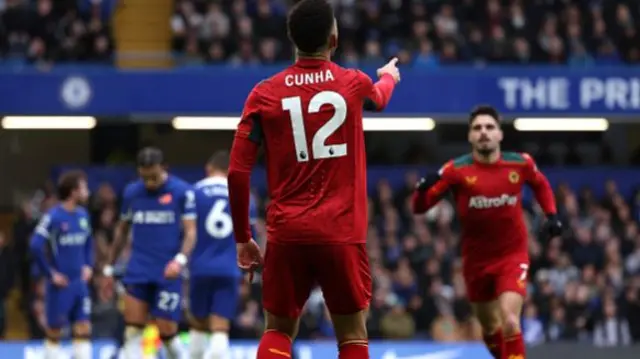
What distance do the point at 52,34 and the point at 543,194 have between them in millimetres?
13890

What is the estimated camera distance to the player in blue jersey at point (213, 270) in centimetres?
1414

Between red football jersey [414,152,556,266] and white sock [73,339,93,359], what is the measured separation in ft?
16.0

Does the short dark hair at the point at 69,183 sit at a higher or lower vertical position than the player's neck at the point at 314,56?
higher

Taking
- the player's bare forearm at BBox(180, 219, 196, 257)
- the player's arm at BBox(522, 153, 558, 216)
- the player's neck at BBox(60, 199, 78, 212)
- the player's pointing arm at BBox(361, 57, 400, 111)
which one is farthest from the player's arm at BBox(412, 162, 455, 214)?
the player's neck at BBox(60, 199, 78, 212)

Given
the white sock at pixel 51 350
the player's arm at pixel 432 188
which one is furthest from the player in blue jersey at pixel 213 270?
the player's arm at pixel 432 188

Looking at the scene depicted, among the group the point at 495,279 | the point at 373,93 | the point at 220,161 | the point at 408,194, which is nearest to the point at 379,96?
the point at 373,93

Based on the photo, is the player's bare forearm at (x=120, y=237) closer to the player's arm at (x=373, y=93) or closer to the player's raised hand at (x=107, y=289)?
the player's raised hand at (x=107, y=289)

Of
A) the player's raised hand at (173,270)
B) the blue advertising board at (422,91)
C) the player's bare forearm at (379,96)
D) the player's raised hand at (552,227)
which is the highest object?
the blue advertising board at (422,91)

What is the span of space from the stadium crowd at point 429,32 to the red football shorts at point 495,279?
12.1 metres

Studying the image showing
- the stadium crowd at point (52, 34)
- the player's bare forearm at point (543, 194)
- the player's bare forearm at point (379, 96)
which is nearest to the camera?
the player's bare forearm at point (379, 96)

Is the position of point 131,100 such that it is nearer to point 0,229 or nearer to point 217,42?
point 217,42

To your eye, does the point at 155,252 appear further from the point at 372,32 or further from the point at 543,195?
the point at 372,32

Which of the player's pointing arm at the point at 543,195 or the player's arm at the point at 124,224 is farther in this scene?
the player's arm at the point at 124,224

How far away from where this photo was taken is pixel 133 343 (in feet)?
45.5
